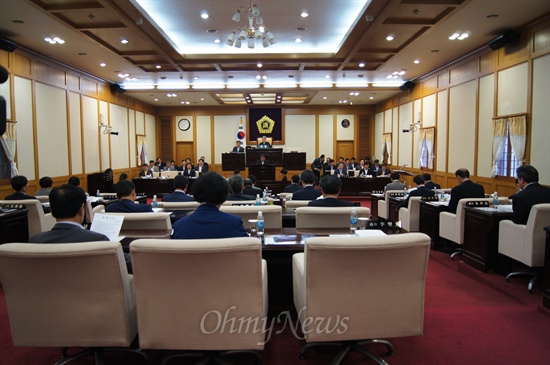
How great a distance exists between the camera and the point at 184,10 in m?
6.62

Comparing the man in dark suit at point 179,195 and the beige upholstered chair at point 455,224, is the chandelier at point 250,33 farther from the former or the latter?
the beige upholstered chair at point 455,224

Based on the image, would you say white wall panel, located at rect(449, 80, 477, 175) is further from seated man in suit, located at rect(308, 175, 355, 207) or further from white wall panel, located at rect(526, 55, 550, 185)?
seated man in suit, located at rect(308, 175, 355, 207)

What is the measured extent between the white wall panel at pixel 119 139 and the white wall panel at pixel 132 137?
282mm

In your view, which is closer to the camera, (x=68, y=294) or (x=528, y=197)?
(x=68, y=294)

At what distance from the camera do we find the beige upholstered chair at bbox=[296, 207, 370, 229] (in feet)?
11.4

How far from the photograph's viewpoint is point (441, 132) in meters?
10.2

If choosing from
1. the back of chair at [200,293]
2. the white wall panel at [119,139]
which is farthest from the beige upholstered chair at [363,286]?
the white wall panel at [119,139]

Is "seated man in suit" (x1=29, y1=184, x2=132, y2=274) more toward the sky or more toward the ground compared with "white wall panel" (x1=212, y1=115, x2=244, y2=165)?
more toward the ground

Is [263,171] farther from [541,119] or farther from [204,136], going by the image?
[541,119]

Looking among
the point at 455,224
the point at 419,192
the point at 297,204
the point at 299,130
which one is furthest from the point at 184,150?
the point at 455,224

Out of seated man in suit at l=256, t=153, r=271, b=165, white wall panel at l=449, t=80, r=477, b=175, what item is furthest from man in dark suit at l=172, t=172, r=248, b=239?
seated man in suit at l=256, t=153, r=271, b=165

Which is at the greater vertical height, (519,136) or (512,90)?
(512,90)

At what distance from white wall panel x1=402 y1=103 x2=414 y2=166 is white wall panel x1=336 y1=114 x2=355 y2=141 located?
3337 millimetres

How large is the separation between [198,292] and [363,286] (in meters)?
0.93
